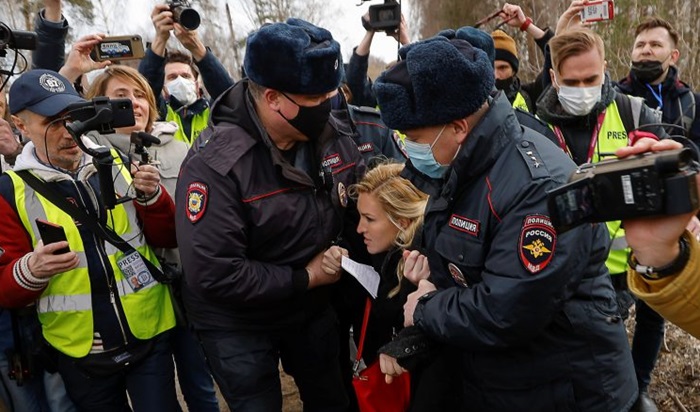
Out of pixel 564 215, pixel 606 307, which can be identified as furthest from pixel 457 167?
pixel 606 307

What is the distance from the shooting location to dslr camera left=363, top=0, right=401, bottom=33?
330 cm

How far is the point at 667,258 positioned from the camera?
1.12 metres

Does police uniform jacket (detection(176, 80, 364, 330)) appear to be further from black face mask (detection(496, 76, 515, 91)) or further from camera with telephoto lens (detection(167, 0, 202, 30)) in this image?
black face mask (detection(496, 76, 515, 91))

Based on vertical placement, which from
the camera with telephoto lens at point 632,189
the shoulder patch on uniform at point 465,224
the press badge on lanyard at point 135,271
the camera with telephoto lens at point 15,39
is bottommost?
the press badge on lanyard at point 135,271

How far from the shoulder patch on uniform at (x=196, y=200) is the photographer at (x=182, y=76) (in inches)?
58.4

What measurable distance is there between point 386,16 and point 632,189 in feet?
8.48

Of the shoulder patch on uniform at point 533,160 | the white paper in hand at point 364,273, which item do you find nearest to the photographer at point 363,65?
the white paper in hand at point 364,273

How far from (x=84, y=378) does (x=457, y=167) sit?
6.25 ft

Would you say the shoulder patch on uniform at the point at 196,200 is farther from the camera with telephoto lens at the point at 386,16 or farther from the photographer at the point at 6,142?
the camera with telephoto lens at the point at 386,16

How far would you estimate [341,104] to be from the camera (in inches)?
108

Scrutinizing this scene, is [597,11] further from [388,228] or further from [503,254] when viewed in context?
[503,254]

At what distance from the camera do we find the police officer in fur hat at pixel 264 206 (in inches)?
82.0

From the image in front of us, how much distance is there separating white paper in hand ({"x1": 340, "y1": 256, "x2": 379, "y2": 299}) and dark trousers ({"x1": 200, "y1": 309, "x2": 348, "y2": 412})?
379 millimetres

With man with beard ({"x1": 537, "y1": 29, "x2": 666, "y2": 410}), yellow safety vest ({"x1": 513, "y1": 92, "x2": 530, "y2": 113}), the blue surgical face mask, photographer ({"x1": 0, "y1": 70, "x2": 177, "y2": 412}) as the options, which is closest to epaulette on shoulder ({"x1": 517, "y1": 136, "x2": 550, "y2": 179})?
the blue surgical face mask
